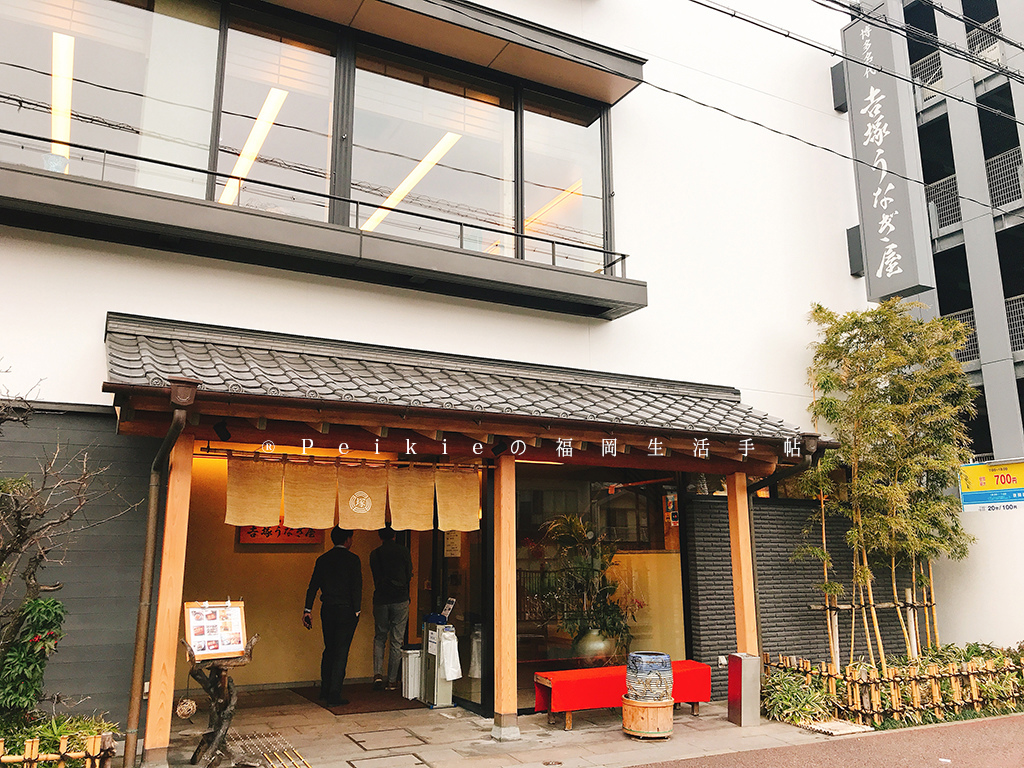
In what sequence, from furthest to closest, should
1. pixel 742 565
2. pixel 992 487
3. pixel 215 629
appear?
pixel 992 487 → pixel 742 565 → pixel 215 629

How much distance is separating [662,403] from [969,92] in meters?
14.7

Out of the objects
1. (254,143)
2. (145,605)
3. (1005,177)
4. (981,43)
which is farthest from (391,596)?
(981,43)

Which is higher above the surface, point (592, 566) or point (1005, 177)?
point (1005, 177)

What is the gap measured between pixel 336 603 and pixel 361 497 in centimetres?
250

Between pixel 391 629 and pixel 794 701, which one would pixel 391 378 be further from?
pixel 794 701

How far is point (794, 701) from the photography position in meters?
8.71

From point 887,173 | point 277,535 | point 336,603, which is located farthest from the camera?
point 887,173

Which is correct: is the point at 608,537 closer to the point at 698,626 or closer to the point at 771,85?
the point at 698,626

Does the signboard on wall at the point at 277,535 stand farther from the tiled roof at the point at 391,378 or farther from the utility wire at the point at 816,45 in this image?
the utility wire at the point at 816,45

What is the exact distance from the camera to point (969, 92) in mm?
18000

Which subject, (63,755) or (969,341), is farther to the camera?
(969,341)

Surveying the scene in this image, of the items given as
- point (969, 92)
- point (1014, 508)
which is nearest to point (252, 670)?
point (1014, 508)

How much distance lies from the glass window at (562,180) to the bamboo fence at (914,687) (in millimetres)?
5935

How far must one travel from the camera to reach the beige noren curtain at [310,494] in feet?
24.2
